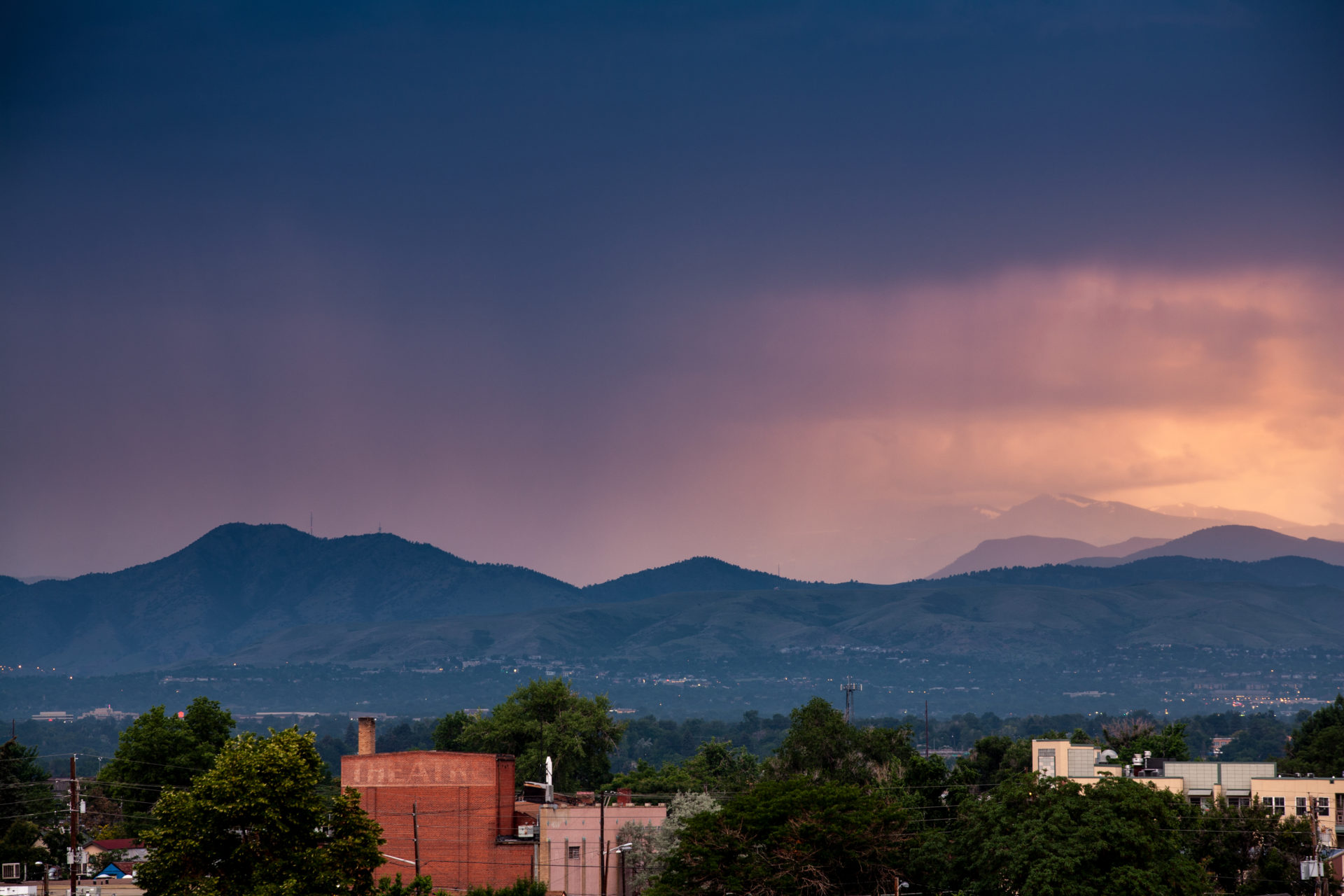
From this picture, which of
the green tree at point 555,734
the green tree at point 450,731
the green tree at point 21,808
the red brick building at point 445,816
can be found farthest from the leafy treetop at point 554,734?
the red brick building at point 445,816

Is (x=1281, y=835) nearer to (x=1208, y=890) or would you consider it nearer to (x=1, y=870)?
(x=1208, y=890)

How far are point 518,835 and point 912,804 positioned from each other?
94.4ft

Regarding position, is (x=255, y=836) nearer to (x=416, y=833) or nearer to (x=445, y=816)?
(x=416, y=833)

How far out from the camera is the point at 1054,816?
78.8 metres

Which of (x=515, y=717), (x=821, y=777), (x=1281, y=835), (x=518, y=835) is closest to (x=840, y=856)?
(x=518, y=835)

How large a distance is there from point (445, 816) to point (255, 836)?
88.9 feet

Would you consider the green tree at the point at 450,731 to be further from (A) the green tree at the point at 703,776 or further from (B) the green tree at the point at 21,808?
(B) the green tree at the point at 21,808

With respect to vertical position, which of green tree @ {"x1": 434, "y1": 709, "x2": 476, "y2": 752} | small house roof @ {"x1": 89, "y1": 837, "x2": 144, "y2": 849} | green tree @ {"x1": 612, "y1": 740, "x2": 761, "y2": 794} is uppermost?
green tree @ {"x1": 434, "y1": 709, "x2": 476, "y2": 752}

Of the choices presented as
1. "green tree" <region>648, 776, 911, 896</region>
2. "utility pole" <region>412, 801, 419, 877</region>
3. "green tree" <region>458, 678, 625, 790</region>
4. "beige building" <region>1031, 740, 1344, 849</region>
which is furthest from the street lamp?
"green tree" <region>458, 678, 625, 790</region>

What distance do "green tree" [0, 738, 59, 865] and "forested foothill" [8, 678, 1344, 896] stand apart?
0.27 metres

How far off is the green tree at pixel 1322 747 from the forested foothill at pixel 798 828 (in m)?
2.84

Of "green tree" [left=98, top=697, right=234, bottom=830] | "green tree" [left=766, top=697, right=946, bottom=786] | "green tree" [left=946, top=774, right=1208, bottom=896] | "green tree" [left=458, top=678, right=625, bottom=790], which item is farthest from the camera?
"green tree" [left=458, top=678, right=625, bottom=790]

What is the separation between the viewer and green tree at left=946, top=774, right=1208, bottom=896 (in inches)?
3000

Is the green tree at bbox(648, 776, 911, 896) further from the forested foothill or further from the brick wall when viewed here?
the brick wall
